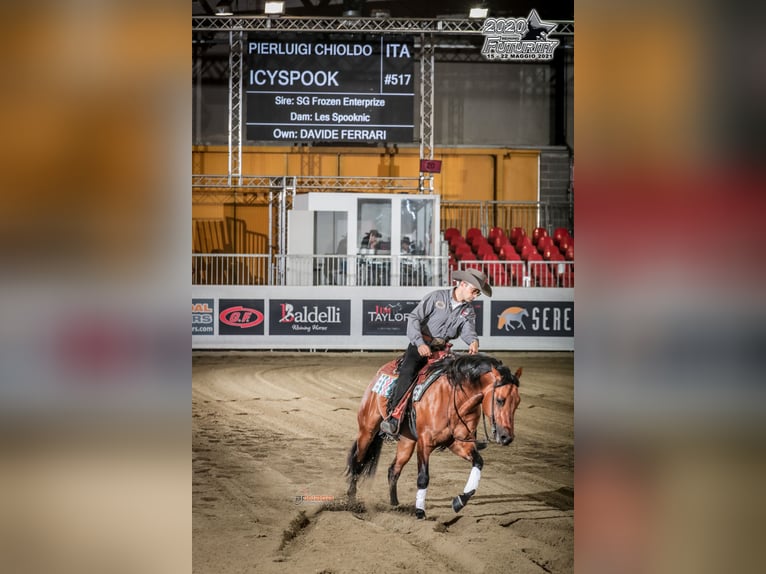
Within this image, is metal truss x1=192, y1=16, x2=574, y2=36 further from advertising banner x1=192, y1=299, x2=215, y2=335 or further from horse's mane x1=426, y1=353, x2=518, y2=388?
horse's mane x1=426, y1=353, x2=518, y2=388

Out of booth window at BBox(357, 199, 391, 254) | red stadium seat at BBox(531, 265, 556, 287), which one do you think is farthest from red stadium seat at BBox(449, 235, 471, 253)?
booth window at BBox(357, 199, 391, 254)

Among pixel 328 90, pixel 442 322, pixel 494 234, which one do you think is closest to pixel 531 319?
pixel 442 322

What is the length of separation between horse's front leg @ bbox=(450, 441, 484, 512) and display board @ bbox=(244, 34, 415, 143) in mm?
6845

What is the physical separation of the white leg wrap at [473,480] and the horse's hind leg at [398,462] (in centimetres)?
27

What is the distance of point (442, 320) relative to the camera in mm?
3521

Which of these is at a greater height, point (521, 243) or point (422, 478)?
point (521, 243)

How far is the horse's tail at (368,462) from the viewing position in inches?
144

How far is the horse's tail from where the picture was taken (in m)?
3.65

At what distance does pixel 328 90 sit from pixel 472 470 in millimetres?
7504

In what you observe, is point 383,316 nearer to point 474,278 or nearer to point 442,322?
point 442,322
